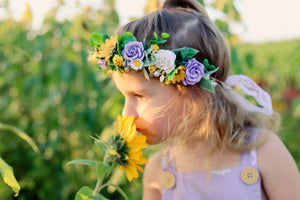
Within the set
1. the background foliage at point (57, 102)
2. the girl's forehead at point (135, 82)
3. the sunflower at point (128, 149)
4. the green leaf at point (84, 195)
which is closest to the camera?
the green leaf at point (84, 195)

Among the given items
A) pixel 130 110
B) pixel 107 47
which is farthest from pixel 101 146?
pixel 107 47

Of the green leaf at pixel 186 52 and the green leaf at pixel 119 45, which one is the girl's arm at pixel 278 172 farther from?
the green leaf at pixel 119 45

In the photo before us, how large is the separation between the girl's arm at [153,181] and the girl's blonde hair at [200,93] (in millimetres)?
219

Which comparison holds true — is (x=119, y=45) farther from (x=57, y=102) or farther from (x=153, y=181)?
(x=57, y=102)

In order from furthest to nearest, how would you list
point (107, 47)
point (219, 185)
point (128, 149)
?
point (219, 185) < point (107, 47) < point (128, 149)

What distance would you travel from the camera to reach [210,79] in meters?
1.20

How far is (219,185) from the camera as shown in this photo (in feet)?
4.06

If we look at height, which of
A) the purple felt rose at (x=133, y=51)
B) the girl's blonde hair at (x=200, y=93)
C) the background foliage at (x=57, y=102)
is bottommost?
the background foliage at (x=57, y=102)

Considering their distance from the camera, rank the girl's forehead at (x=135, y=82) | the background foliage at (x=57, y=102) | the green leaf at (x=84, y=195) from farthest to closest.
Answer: the background foliage at (x=57, y=102)
the girl's forehead at (x=135, y=82)
the green leaf at (x=84, y=195)

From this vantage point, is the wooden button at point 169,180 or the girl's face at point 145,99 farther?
the wooden button at point 169,180

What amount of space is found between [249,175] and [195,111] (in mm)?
278

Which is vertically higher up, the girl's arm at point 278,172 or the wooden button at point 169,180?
the girl's arm at point 278,172

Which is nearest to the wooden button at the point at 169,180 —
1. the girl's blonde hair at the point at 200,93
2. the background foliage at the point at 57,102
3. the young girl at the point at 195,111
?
the young girl at the point at 195,111

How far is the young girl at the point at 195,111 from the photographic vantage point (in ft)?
3.67
